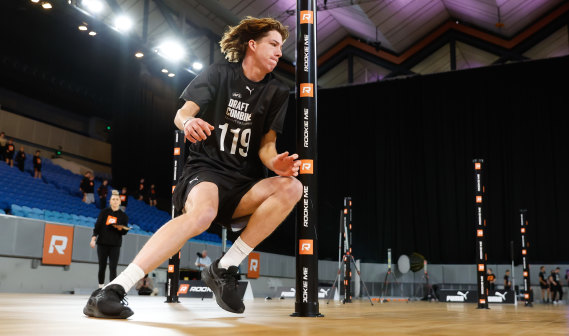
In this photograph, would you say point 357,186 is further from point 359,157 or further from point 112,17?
point 112,17

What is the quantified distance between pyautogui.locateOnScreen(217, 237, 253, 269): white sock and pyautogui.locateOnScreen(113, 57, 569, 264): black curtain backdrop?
1565cm

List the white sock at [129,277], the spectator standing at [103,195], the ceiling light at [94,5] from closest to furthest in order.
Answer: the white sock at [129,277] < the ceiling light at [94,5] < the spectator standing at [103,195]

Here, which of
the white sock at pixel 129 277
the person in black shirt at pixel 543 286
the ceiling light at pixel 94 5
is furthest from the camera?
the person in black shirt at pixel 543 286

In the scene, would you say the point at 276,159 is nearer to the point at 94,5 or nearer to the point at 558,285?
the point at 94,5

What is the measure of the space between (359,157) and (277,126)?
18.7m

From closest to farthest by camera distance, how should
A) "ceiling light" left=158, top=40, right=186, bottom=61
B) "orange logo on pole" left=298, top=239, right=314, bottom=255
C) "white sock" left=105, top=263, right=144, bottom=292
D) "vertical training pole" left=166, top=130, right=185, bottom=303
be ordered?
"white sock" left=105, top=263, right=144, bottom=292, "orange logo on pole" left=298, top=239, right=314, bottom=255, "vertical training pole" left=166, top=130, right=185, bottom=303, "ceiling light" left=158, top=40, right=186, bottom=61

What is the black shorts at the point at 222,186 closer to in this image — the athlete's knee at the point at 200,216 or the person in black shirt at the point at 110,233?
the athlete's knee at the point at 200,216

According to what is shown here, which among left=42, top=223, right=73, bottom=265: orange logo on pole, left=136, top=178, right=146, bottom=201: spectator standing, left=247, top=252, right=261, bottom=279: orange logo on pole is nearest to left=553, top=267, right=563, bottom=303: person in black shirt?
left=247, top=252, right=261, bottom=279: orange logo on pole

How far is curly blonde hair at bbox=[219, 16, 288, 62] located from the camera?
10.8 feet

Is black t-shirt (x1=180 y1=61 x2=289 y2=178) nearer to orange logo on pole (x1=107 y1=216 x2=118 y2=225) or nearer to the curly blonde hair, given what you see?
the curly blonde hair

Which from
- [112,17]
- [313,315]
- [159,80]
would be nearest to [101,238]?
[313,315]

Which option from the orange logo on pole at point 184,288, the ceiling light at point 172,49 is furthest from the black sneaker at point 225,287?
the ceiling light at point 172,49

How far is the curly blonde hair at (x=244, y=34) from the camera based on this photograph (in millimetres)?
3305

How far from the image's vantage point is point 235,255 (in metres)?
3.07
